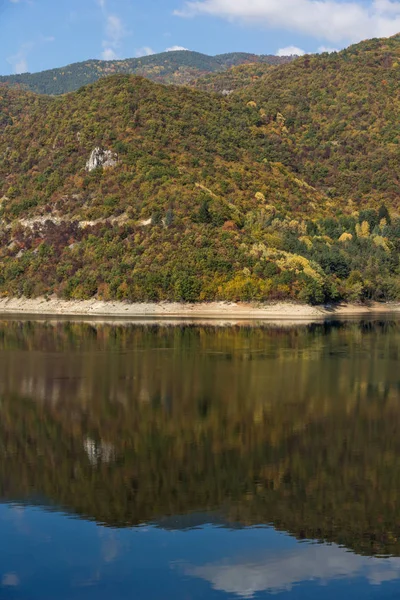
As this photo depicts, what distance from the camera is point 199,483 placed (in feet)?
83.8

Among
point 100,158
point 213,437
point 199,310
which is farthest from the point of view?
point 100,158

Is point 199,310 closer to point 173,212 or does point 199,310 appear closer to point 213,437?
point 173,212

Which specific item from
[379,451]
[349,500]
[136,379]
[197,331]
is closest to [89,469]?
[349,500]

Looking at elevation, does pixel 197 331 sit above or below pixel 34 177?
below

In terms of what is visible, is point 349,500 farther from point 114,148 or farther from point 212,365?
point 114,148

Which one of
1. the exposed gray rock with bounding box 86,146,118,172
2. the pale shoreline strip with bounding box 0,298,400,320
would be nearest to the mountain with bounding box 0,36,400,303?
the exposed gray rock with bounding box 86,146,118,172

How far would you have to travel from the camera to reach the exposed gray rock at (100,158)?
168 meters

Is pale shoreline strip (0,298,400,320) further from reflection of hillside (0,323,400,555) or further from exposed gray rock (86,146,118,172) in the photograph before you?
reflection of hillside (0,323,400,555)

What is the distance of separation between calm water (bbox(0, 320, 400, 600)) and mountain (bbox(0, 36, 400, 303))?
248 feet

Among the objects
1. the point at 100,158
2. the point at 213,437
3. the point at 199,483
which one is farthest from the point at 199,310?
the point at 199,483

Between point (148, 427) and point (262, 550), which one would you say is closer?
point (262, 550)

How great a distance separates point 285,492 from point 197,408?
1392cm

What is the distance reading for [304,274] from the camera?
120938 millimetres

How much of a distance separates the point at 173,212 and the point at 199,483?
118m
